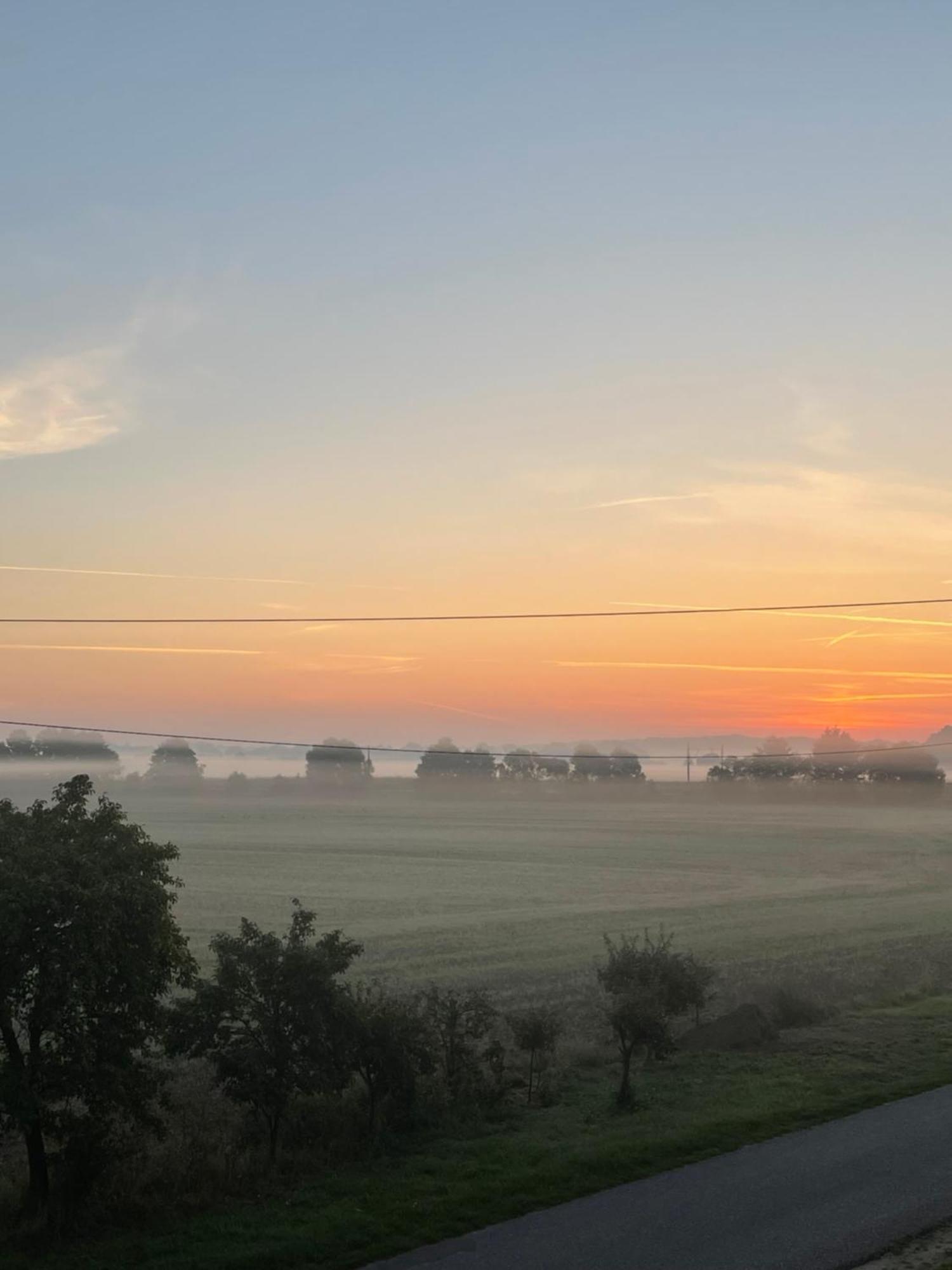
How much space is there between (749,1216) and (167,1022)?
12360 millimetres

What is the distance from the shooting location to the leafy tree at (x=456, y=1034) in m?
27.9

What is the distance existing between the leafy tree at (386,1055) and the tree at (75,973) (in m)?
5.07

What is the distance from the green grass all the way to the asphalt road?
0.82 metres

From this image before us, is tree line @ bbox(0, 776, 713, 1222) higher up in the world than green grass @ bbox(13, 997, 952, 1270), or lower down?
higher up

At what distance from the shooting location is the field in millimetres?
52281

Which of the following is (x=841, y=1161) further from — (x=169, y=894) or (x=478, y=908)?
(x=478, y=908)

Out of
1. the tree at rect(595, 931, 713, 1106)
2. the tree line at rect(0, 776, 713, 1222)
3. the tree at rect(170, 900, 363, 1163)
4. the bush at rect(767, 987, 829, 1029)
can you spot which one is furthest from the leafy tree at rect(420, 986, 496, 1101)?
the bush at rect(767, 987, 829, 1029)

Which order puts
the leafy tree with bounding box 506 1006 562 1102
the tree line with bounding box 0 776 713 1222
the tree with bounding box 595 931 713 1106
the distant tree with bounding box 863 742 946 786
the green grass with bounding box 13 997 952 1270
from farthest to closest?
the distant tree with bounding box 863 742 946 786
the leafy tree with bounding box 506 1006 562 1102
the tree with bounding box 595 931 713 1106
the tree line with bounding box 0 776 713 1222
the green grass with bounding box 13 997 952 1270

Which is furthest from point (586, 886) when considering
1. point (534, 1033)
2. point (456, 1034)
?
point (456, 1034)

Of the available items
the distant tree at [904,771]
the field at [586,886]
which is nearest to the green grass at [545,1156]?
the field at [586,886]

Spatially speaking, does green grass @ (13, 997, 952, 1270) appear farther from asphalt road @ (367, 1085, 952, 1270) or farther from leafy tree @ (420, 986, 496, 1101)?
leafy tree @ (420, 986, 496, 1101)

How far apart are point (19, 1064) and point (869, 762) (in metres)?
197

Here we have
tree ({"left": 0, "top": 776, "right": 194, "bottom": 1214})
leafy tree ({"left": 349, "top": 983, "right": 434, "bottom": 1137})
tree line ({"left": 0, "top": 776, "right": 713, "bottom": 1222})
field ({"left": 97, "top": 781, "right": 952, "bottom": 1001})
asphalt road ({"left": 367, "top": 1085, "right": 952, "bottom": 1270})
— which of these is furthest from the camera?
field ({"left": 97, "top": 781, "right": 952, "bottom": 1001})

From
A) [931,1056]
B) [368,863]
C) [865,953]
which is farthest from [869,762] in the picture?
[931,1056]
